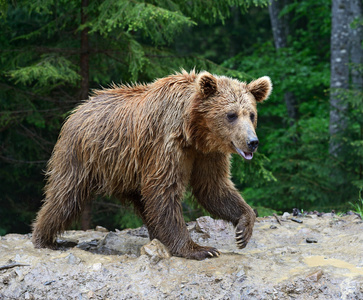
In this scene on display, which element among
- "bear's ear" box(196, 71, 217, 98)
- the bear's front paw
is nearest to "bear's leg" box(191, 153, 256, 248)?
the bear's front paw

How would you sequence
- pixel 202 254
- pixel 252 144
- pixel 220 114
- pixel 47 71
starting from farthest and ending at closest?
1. pixel 47 71
2. pixel 202 254
3. pixel 220 114
4. pixel 252 144

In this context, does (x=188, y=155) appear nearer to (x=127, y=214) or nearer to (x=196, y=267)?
(x=196, y=267)

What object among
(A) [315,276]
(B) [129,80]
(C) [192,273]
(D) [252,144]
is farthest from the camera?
(B) [129,80]

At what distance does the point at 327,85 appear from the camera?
1567cm

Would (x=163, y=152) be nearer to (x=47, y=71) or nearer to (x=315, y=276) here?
(x=315, y=276)

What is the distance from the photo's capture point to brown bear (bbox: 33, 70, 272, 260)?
464 centimetres

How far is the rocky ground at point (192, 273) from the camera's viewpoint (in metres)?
4.15

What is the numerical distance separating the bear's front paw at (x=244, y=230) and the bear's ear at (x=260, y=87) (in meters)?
1.20

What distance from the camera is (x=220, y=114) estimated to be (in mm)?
4570

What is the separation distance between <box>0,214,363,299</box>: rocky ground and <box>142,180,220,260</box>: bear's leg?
0.09 meters

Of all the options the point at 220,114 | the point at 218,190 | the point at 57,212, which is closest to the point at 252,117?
the point at 220,114

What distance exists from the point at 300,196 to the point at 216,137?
6.36 m

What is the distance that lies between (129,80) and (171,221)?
4433 mm

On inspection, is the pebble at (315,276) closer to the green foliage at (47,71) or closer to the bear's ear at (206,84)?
the bear's ear at (206,84)
